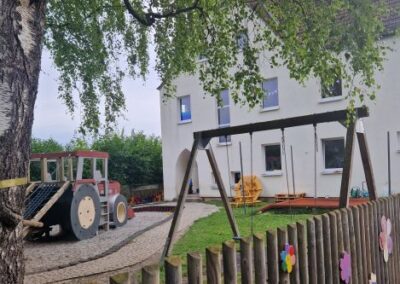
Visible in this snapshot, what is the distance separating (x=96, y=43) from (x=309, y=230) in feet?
19.2

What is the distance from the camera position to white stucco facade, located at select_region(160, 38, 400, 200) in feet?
58.6

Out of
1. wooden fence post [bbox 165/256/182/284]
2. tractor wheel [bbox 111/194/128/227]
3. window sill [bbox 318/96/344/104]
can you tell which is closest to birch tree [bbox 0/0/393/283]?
wooden fence post [bbox 165/256/182/284]

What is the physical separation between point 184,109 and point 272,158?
20.3 feet

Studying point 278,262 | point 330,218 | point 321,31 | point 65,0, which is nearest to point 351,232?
point 330,218

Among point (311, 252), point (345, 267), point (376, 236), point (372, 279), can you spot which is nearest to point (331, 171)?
point (376, 236)

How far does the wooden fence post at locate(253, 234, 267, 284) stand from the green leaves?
3.16 meters

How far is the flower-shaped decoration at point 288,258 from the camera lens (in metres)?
2.94

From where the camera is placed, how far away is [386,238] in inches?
197

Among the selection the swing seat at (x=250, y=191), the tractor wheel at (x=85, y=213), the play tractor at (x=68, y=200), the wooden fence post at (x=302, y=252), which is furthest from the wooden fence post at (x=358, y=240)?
the swing seat at (x=250, y=191)

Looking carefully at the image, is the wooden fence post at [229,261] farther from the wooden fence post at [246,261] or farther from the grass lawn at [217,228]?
the grass lawn at [217,228]

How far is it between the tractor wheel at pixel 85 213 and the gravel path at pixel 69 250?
241 mm

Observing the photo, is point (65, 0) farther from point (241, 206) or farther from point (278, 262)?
point (241, 206)

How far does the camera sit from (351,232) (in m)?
4.02

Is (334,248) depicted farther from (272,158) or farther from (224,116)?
(224,116)
